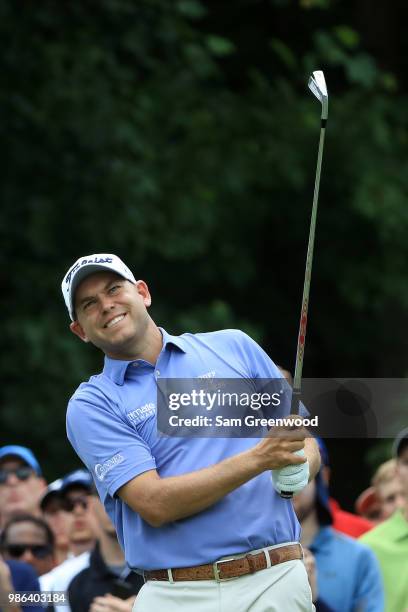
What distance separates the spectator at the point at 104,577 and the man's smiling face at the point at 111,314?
64.6 inches

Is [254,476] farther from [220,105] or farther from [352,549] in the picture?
[220,105]

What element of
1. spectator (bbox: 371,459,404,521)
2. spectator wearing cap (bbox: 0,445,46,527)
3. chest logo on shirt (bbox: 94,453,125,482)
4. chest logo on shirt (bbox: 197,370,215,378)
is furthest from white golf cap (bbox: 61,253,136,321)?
spectator (bbox: 371,459,404,521)

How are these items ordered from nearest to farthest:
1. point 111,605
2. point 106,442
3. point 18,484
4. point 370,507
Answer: point 106,442, point 111,605, point 18,484, point 370,507

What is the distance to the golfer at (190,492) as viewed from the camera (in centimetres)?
416

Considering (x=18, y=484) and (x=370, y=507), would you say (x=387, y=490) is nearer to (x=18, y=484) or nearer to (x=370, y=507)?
(x=370, y=507)

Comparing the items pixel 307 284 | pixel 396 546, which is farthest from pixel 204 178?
pixel 307 284

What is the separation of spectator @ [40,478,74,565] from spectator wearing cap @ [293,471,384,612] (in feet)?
5.73

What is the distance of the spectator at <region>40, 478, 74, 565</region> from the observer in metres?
7.66

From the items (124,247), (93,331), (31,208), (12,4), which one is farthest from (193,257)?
(93,331)

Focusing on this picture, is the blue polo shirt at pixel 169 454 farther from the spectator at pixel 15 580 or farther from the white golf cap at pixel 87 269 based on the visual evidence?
Result: the spectator at pixel 15 580

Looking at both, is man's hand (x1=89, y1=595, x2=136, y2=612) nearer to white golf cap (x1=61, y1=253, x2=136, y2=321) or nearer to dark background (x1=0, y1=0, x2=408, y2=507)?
white golf cap (x1=61, y1=253, x2=136, y2=321)

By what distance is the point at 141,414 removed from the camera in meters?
4.41

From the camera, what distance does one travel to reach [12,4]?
1280 cm

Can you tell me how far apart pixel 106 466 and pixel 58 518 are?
3557 mm
